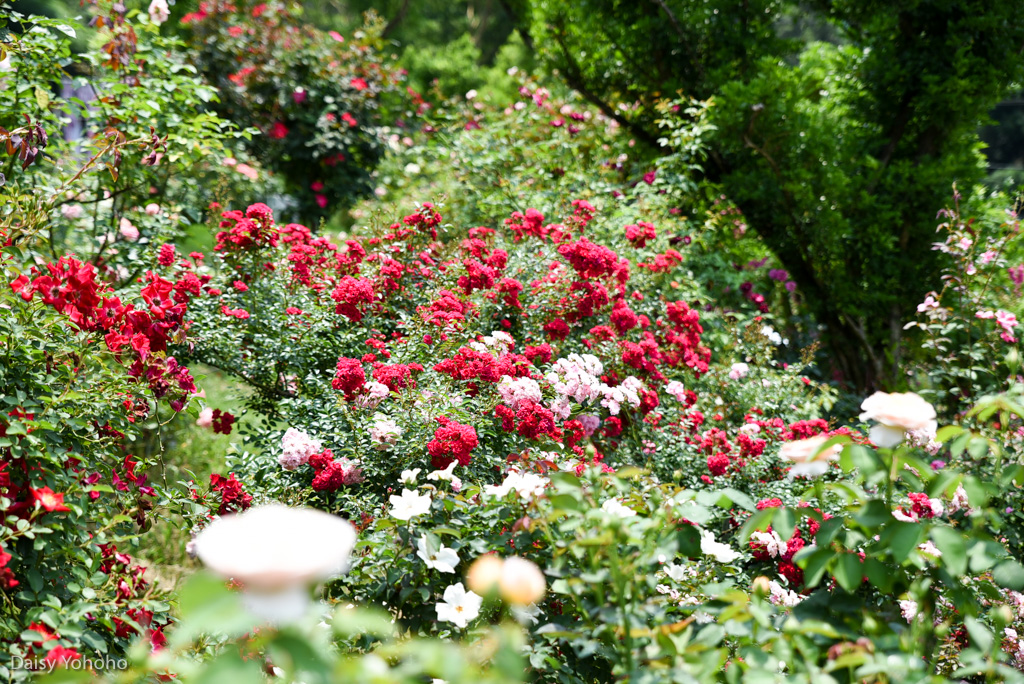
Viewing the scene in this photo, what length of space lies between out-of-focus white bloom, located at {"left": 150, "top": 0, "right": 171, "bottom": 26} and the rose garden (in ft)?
0.06

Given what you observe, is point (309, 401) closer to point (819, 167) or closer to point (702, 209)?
point (702, 209)

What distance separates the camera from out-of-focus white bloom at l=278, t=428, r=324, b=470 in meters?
1.92

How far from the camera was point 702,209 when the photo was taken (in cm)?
407

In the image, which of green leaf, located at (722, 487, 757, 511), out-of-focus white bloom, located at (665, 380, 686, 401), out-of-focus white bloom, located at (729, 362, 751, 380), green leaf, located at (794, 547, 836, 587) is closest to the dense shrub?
out-of-focus white bloom, located at (729, 362, 751, 380)

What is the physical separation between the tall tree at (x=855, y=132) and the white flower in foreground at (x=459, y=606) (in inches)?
124

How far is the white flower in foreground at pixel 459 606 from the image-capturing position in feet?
4.31

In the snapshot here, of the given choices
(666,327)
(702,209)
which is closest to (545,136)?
(702,209)

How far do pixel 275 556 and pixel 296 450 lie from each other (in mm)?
1365

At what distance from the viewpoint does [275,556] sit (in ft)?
2.00

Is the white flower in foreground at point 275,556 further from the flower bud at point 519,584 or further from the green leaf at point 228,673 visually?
the flower bud at point 519,584

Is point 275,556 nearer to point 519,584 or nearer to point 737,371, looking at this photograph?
point 519,584

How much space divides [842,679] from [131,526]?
2.15 m

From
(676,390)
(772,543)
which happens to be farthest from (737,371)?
(772,543)

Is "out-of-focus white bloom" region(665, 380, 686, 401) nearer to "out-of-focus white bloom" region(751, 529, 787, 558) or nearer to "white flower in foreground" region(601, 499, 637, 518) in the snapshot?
"out-of-focus white bloom" region(751, 529, 787, 558)
